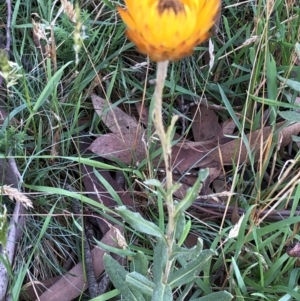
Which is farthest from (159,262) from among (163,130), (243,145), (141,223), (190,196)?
(243,145)

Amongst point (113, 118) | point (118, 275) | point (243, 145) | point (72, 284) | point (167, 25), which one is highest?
point (167, 25)

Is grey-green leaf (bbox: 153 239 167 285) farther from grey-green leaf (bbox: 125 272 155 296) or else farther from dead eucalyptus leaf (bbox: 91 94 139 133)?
dead eucalyptus leaf (bbox: 91 94 139 133)

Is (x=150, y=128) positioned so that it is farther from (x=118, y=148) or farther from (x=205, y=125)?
(x=205, y=125)

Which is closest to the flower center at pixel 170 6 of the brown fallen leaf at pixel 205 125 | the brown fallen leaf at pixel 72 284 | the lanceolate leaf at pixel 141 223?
the lanceolate leaf at pixel 141 223

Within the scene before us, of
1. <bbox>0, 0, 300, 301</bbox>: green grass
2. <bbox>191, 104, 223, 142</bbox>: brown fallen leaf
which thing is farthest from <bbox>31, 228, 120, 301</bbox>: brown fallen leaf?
<bbox>191, 104, 223, 142</bbox>: brown fallen leaf

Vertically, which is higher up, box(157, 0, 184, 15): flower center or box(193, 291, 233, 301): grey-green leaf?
box(157, 0, 184, 15): flower center

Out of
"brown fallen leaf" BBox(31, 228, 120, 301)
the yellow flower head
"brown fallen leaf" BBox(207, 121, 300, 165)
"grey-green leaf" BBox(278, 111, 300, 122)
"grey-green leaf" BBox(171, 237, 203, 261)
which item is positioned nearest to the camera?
the yellow flower head
